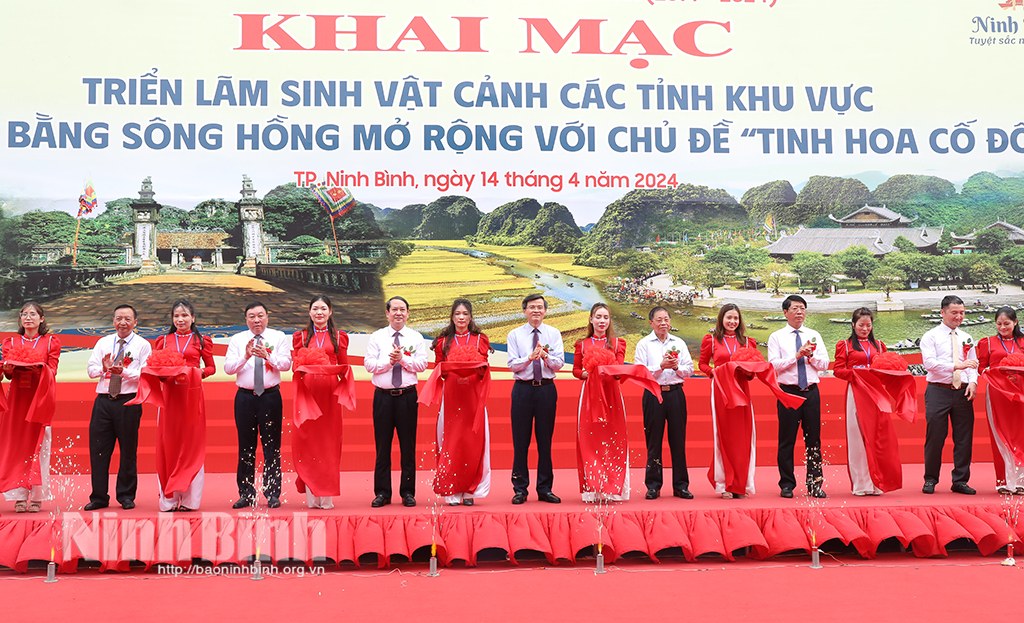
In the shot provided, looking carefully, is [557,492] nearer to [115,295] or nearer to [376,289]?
[376,289]

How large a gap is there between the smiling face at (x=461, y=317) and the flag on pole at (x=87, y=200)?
13.0 ft

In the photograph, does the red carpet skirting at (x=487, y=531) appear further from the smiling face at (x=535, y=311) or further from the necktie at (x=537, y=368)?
the smiling face at (x=535, y=311)

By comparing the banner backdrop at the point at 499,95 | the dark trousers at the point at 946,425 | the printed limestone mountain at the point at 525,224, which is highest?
the banner backdrop at the point at 499,95

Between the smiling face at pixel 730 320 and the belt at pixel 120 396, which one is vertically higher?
the smiling face at pixel 730 320

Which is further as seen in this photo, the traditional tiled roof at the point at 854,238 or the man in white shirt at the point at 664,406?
the traditional tiled roof at the point at 854,238

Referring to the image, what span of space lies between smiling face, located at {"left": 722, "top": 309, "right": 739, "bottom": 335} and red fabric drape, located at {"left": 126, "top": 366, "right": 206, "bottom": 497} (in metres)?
3.24

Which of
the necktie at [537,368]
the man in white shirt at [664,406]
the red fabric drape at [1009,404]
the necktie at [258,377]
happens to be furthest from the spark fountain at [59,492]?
the red fabric drape at [1009,404]

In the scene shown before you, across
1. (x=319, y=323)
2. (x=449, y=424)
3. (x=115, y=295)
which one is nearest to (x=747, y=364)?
(x=449, y=424)

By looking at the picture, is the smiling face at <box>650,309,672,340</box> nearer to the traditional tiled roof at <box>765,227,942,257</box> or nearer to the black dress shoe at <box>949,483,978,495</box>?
the black dress shoe at <box>949,483,978,495</box>

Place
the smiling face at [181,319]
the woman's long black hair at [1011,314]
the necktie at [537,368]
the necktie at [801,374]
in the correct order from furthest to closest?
the woman's long black hair at [1011,314] → the necktie at [801,374] → the necktie at [537,368] → the smiling face at [181,319]

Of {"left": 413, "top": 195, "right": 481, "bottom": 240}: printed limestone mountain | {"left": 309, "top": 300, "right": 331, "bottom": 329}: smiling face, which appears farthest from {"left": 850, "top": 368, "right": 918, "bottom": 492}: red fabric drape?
{"left": 413, "top": 195, "right": 481, "bottom": 240}: printed limestone mountain

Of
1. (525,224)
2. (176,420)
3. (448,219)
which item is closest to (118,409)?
(176,420)

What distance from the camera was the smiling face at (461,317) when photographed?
461 centimetres

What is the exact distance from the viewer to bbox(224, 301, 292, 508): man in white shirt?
4430 mm
